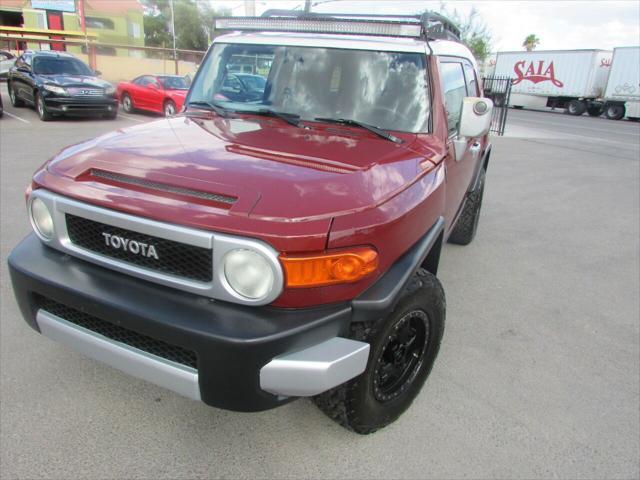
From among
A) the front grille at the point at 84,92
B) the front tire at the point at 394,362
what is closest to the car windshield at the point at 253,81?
the front tire at the point at 394,362

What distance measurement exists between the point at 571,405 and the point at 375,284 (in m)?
1.56

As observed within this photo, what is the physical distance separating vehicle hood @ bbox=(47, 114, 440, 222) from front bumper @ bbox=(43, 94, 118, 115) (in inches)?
407

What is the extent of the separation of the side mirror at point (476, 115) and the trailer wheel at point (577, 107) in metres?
30.0

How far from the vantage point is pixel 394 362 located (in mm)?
2367

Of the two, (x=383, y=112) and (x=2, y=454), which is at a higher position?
(x=383, y=112)

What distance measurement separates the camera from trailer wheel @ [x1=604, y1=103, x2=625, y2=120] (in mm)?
26366

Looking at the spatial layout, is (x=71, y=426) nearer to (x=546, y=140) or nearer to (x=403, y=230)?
(x=403, y=230)

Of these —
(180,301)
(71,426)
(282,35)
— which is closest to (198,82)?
(282,35)

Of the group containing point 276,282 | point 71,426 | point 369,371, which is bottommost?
point 71,426

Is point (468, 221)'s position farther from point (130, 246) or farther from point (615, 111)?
point (615, 111)

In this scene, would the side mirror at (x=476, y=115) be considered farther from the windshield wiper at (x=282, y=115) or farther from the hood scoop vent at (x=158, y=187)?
the hood scoop vent at (x=158, y=187)

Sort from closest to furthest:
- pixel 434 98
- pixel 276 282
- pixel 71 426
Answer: pixel 276 282
pixel 71 426
pixel 434 98

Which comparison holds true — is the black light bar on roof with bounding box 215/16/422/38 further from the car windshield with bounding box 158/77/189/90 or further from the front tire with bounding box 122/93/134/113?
the front tire with bounding box 122/93/134/113

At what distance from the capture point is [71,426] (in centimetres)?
232
